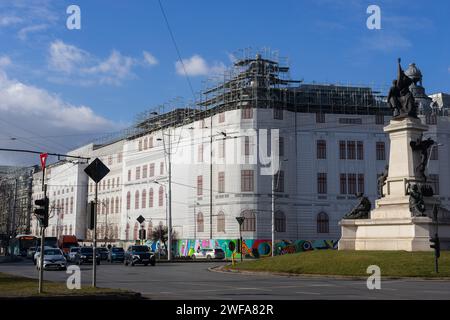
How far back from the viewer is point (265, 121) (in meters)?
71.1

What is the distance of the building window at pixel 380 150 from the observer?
243 ft

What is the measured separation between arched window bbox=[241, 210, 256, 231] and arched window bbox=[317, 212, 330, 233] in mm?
8110

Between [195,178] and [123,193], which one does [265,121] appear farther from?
[123,193]

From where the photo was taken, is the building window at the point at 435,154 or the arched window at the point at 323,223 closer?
the arched window at the point at 323,223

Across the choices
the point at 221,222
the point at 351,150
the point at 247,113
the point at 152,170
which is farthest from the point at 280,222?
the point at 152,170

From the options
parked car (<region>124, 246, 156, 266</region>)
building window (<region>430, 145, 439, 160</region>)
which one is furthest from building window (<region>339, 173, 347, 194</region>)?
parked car (<region>124, 246, 156, 266</region>)

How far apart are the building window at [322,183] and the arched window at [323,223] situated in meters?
2.73

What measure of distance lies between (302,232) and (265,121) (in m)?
13.6

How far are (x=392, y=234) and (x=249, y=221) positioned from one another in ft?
116

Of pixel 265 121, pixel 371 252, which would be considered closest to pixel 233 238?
pixel 265 121

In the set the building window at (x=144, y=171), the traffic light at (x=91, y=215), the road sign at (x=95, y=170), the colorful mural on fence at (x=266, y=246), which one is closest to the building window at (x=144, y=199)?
the building window at (x=144, y=171)

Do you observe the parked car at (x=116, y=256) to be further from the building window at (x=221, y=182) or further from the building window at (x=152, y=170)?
the building window at (x=152, y=170)

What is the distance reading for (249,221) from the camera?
6912 centimetres

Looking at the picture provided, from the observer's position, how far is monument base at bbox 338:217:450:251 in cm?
A: 3322
